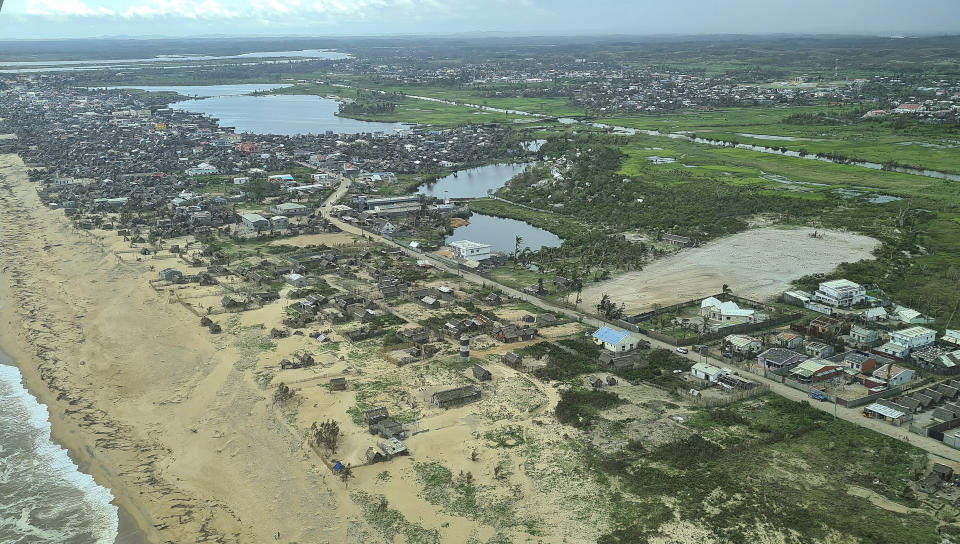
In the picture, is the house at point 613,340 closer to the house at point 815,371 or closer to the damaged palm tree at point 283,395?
the house at point 815,371

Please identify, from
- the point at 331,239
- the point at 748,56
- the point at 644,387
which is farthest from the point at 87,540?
the point at 748,56

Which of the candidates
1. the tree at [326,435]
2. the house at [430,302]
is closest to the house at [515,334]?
the house at [430,302]

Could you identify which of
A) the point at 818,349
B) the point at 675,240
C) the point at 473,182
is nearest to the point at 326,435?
the point at 818,349

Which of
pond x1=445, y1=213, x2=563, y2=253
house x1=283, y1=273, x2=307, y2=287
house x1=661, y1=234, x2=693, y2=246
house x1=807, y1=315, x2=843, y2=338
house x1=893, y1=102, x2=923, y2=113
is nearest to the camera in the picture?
house x1=807, y1=315, x2=843, y2=338

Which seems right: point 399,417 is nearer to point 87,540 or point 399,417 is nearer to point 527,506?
point 527,506

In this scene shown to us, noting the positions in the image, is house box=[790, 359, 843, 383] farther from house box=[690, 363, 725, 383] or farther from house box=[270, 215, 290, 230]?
house box=[270, 215, 290, 230]

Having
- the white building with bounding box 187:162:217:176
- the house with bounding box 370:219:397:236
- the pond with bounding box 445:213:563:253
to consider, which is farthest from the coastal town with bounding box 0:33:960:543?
the white building with bounding box 187:162:217:176

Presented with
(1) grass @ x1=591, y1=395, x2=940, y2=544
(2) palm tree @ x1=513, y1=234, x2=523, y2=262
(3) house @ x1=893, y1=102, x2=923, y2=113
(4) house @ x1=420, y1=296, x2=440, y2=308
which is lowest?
(2) palm tree @ x1=513, y1=234, x2=523, y2=262
